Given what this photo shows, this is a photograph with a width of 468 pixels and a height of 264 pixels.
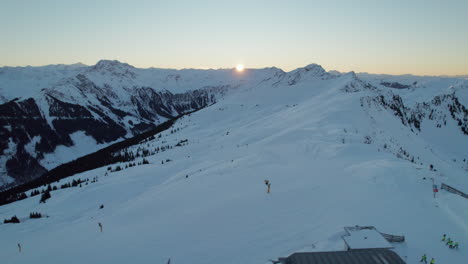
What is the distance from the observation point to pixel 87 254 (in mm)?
15188

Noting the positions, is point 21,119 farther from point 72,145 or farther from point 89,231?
point 89,231

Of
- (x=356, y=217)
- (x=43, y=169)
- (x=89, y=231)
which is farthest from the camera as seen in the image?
(x=43, y=169)

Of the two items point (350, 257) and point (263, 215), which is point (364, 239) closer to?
point (350, 257)

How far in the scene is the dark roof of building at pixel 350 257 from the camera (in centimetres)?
933

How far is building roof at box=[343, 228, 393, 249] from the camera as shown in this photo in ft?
32.6

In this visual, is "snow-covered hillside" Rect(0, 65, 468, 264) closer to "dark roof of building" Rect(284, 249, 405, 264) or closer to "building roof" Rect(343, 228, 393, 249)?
"building roof" Rect(343, 228, 393, 249)

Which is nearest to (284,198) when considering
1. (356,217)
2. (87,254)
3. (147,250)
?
A: (356,217)

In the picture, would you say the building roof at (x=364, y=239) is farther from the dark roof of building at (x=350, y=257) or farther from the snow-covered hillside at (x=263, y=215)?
the snow-covered hillside at (x=263, y=215)

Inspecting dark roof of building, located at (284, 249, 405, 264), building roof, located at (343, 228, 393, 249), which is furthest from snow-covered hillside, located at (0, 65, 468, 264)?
dark roof of building, located at (284, 249, 405, 264)

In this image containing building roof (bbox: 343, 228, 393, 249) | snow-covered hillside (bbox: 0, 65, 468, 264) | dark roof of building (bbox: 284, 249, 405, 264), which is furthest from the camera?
snow-covered hillside (bbox: 0, 65, 468, 264)

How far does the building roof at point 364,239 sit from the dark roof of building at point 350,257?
166 millimetres

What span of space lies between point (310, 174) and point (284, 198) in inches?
200

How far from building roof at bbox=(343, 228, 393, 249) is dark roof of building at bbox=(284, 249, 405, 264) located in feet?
0.54

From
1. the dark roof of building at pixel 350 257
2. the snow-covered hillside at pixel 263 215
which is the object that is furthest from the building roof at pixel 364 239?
the snow-covered hillside at pixel 263 215
